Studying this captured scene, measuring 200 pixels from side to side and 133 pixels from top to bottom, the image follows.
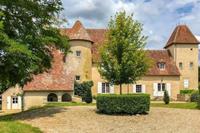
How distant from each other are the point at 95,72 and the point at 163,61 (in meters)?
9.60

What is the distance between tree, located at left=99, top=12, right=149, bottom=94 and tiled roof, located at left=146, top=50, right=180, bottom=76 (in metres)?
24.5

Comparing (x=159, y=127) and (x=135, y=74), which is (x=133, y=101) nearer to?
(x=135, y=74)

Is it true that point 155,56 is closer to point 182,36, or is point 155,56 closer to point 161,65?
point 161,65

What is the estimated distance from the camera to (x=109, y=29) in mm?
29250

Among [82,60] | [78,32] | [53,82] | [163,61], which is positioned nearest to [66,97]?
[53,82]

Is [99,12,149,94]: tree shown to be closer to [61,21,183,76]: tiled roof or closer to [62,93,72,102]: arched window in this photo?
[62,93,72,102]: arched window

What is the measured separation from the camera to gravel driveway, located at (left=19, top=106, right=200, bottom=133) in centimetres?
2005

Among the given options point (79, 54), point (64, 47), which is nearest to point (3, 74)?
point (64, 47)

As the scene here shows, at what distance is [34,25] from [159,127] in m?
9.43

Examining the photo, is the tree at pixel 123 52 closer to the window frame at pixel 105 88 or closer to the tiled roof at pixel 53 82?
the tiled roof at pixel 53 82

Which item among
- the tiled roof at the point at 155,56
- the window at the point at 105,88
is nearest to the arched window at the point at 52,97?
the window at the point at 105,88

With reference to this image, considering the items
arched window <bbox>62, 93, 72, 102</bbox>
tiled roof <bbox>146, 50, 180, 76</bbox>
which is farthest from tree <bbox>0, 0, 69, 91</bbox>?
tiled roof <bbox>146, 50, 180, 76</bbox>

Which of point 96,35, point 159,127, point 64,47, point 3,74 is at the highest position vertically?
point 96,35

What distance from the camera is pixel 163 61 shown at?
54.6 m
